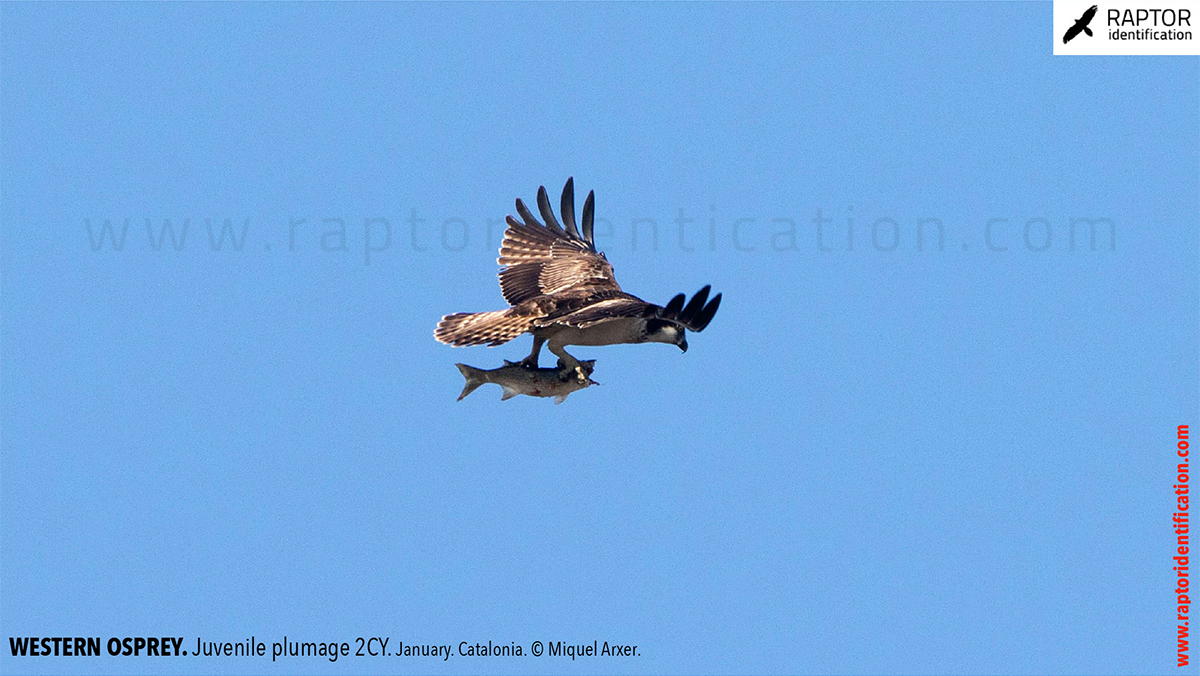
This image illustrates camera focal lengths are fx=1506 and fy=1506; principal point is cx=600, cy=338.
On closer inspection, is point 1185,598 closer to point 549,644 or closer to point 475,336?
point 549,644

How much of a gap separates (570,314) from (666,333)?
0.94 meters

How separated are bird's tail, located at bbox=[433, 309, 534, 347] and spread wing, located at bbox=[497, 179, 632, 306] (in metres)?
0.97

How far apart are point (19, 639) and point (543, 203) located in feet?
24.2

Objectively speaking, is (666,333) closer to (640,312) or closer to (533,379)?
(640,312)

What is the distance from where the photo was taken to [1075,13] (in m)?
17.2

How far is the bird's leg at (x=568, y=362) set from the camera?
1473 cm

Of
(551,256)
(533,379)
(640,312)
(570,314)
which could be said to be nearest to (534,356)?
(533,379)

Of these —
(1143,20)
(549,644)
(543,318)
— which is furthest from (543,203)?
(1143,20)


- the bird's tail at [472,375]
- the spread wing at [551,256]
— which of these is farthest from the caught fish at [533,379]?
the spread wing at [551,256]

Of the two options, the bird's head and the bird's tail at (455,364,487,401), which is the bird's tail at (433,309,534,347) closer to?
the bird's tail at (455,364,487,401)

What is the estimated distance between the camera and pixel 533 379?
1479 cm

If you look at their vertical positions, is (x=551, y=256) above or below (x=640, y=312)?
above

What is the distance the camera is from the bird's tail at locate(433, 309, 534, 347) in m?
14.2

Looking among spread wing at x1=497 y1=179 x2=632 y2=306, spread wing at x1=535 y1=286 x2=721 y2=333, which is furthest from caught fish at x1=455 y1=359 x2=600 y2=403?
spread wing at x1=497 y1=179 x2=632 y2=306
